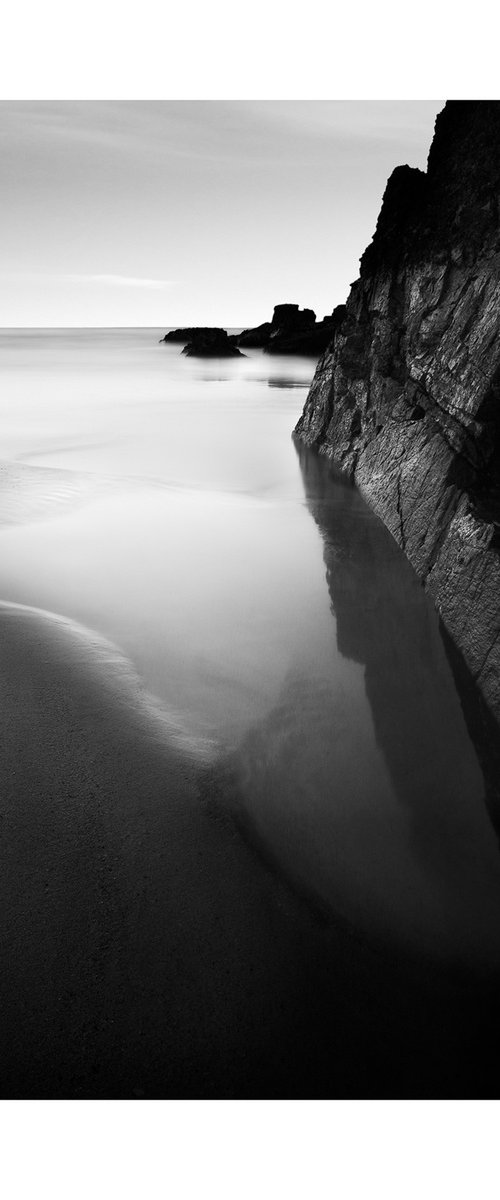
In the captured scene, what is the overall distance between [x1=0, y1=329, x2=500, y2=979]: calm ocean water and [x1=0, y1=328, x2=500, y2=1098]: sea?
1.0 inches

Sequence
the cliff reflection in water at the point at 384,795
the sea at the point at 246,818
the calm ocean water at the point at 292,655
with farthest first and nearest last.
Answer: the calm ocean water at the point at 292,655 → the cliff reflection in water at the point at 384,795 → the sea at the point at 246,818

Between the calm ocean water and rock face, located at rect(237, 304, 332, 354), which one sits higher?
rock face, located at rect(237, 304, 332, 354)

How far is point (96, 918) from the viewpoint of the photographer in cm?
383

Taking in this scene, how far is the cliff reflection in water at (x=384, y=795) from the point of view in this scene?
13.1ft

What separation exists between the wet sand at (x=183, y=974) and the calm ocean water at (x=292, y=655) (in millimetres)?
300

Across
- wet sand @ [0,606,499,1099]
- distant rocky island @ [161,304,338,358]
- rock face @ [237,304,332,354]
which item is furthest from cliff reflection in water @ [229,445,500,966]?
rock face @ [237,304,332,354]

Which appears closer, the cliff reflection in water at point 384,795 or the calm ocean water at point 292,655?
the cliff reflection in water at point 384,795

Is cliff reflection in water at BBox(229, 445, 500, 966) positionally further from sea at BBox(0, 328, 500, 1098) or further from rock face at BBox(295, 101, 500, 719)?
rock face at BBox(295, 101, 500, 719)

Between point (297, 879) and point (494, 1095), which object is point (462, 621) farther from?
point (494, 1095)

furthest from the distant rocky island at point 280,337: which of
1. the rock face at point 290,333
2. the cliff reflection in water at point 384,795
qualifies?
the cliff reflection in water at point 384,795

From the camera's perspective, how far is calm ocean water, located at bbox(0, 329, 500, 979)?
431cm

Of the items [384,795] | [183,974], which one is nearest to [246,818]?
[384,795]

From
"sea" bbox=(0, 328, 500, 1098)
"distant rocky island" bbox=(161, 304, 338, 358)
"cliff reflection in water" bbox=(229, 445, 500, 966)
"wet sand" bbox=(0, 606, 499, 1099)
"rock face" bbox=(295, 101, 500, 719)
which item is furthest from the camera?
"distant rocky island" bbox=(161, 304, 338, 358)

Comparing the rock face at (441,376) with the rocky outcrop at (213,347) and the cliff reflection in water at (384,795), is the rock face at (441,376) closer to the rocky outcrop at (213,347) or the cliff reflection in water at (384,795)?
the cliff reflection in water at (384,795)
